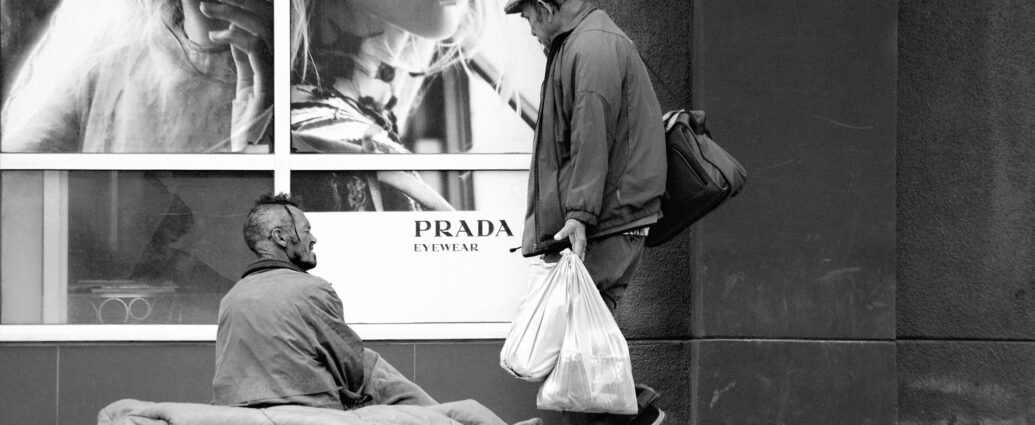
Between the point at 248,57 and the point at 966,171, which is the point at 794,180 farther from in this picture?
the point at 248,57

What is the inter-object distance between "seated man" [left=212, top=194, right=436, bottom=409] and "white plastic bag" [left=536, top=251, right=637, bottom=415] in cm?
70

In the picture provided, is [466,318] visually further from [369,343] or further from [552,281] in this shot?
[552,281]

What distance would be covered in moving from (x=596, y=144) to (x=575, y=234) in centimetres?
33

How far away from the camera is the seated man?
446cm

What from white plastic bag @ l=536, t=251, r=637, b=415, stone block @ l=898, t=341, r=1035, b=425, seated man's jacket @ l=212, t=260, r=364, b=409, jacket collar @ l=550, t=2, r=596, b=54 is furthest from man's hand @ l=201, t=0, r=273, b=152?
stone block @ l=898, t=341, r=1035, b=425

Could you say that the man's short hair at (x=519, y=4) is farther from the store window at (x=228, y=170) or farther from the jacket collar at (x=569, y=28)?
the store window at (x=228, y=170)

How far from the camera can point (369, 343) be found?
6.23 m

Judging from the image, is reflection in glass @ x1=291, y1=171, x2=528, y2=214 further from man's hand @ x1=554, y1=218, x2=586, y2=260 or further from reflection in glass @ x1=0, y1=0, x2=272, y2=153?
man's hand @ x1=554, y1=218, x2=586, y2=260

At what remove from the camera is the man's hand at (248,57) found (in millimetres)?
6270

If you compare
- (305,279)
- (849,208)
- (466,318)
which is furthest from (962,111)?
(305,279)

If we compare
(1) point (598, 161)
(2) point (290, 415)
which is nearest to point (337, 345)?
(2) point (290, 415)

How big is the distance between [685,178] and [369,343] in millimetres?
1901

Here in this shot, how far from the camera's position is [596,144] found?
16.0 feet

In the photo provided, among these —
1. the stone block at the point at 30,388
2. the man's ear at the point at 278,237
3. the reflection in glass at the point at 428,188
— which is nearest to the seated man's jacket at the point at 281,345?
the man's ear at the point at 278,237
